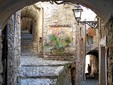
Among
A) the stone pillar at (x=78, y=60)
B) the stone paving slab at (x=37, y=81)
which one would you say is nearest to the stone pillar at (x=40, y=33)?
the stone pillar at (x=78, y=60)

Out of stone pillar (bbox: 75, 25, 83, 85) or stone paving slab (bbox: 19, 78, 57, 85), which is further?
stone pillar (bbox: 75, 25, 83, 85)

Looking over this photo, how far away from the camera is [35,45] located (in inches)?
654

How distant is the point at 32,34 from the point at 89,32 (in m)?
4.57

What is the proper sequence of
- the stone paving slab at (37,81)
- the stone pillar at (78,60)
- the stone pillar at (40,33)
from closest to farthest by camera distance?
the stone paving slab at (37,81), the stone pillar at (78,60), the stone pillar at (40,33)

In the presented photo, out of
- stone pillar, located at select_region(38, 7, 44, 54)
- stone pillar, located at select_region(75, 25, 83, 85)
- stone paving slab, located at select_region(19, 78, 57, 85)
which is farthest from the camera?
stone pillar, located at select_region(38, 7, 44, 54)

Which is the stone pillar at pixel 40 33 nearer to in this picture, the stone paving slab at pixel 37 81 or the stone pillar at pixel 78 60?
the stone pillar at pixel 78 60

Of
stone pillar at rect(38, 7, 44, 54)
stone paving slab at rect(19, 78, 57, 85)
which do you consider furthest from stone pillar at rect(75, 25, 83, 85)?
stone paving slab at rect(19, 78, 57, 85)

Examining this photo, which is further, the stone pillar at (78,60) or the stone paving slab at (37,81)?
the stone pillar at (78,60)

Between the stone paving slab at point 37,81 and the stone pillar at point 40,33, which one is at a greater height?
the stone pillar at point 40,33

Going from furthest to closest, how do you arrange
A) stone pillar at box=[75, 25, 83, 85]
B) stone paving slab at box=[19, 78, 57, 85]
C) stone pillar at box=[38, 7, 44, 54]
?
stone pillar at box=[38, 7, 44, 54] < stone pillar at box=[75, 25, 83, 85] < stone paving slab at box=[19, 78, 57, 85]

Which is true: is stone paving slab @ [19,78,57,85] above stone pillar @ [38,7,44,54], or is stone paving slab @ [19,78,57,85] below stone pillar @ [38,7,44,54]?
below

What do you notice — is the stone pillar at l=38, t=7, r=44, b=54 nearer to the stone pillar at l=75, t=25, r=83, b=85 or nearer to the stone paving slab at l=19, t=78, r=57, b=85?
the stone pillar at l=75, t=25, r=83, b=85

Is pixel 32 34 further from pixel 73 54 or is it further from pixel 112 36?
pixel 112 36

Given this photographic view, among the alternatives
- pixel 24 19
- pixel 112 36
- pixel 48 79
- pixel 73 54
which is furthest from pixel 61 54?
pixel 112 36
